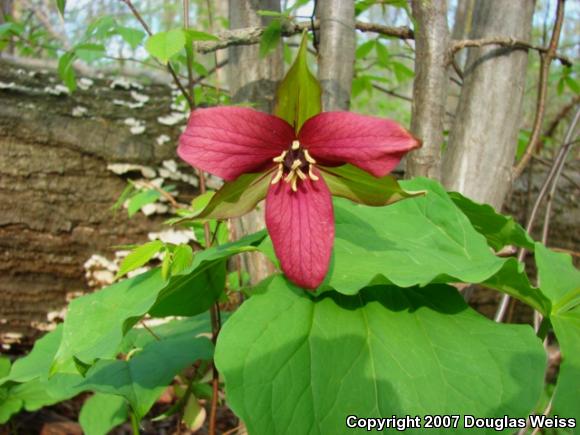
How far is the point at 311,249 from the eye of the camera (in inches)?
28.4

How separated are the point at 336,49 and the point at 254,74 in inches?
11.1

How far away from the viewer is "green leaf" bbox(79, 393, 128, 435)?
120 centimetres

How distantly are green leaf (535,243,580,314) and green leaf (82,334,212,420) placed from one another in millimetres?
742

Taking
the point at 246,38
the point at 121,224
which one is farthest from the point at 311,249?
the point at 121,224

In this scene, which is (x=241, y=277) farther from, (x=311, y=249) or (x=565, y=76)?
(x=565, y=76)

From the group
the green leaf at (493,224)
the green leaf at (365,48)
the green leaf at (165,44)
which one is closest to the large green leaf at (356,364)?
the green leaf at (493,224)

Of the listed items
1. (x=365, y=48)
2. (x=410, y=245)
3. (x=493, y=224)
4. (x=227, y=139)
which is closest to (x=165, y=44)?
→ (x=227, y=139)

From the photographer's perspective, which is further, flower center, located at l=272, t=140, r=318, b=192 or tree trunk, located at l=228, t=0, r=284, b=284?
tree trunk, located at l=228, t=0, r=284, b=284

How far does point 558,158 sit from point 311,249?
1242 millimetres

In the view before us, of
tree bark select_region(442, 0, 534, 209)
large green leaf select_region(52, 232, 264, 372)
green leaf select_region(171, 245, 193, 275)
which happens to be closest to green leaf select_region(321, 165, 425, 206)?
large green leaf select_region(52, 232, 264, 372)

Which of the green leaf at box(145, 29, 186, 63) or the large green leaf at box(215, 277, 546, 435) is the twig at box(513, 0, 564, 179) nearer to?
the large green leaf at box(215, 277, 546, 435)

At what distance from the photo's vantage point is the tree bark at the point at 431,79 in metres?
1.29

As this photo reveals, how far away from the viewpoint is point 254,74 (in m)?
1.45

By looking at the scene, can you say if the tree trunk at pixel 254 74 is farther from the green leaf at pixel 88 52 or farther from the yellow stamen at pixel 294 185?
the yellow stamen at pixel 294 185
